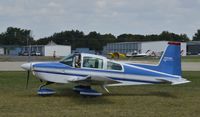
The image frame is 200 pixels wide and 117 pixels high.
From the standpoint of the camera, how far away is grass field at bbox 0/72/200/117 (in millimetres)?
10774

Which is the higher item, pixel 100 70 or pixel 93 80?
pixel 100 70

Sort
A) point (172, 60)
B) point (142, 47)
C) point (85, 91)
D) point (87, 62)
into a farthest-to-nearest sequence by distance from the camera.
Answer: point (142, 47), point (172, 60), point (87, 62), point (85, 91)

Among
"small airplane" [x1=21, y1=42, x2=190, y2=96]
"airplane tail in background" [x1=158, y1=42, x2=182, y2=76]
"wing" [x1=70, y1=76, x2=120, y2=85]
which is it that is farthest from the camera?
"airplane tail in background" [x1=158, y1=42, x2=182, y2=76]

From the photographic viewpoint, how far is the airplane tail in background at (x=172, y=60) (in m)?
15.4

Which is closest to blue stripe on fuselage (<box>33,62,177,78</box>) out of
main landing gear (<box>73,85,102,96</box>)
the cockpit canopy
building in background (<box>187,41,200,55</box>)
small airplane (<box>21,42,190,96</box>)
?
small airplane (<box>21,42,190,96</box>)

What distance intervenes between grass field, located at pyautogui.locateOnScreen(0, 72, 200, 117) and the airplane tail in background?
93 cm

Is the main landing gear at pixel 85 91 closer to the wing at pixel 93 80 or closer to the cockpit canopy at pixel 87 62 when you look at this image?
the wing at pixel 93 80

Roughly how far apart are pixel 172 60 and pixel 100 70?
9.56 ft

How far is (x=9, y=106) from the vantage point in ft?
39.0

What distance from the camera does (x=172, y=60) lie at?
1545 centimetres

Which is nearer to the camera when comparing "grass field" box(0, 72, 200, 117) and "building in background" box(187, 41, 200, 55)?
"grass field" box(0, 72, 200, 117)

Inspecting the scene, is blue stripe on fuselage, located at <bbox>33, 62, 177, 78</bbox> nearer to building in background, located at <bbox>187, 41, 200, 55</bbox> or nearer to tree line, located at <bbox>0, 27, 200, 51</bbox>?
building in background, located at <bbox>187, 41, 200, 55</bbox>

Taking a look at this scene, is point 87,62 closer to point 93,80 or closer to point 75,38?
point 93,80

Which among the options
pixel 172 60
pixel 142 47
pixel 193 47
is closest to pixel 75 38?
pixel 193 47
